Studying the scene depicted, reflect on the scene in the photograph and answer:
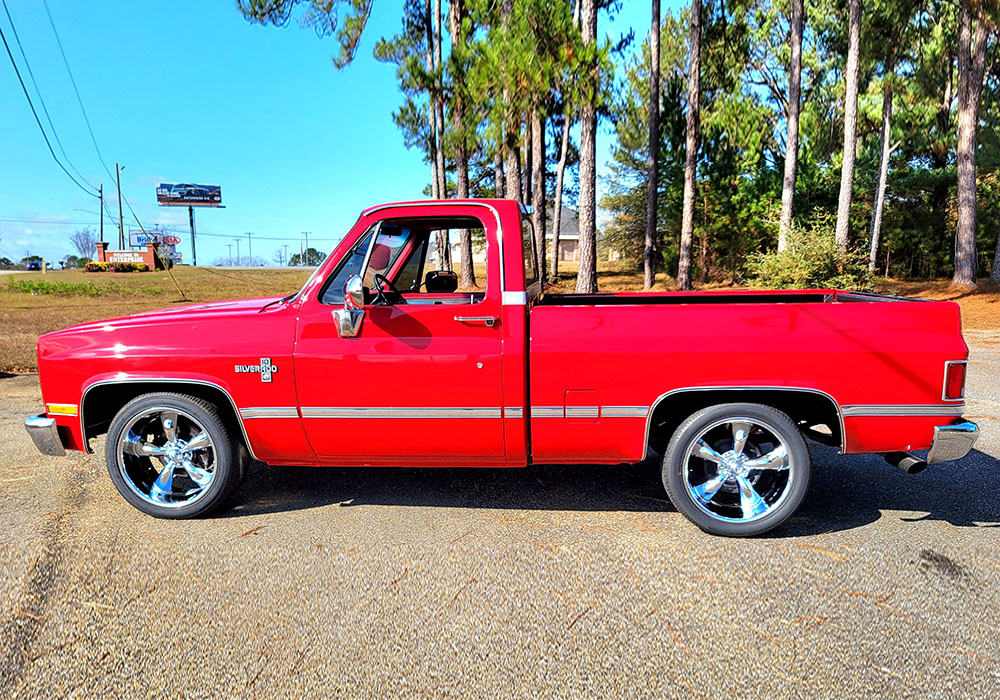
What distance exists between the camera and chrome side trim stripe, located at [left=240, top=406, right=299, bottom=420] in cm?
389

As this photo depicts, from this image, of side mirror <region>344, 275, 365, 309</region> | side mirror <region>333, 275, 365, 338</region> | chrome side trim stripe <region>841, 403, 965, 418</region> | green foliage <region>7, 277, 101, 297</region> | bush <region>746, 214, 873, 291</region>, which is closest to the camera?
side mirror <region>344, 275, 365, 309</region>

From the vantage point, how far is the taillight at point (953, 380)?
3553 millimetres

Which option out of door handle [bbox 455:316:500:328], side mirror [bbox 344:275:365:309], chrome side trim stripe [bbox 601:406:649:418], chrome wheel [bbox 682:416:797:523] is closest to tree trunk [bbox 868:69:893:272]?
chrome wheel [bbox 682:416:797:523]

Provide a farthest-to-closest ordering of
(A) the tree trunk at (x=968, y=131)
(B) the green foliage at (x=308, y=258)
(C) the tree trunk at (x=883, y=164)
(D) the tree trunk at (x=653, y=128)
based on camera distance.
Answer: (B) the green foliage at (x=308, y=258), (C) the tree trunk at (x=883, y=164), (D) the tree trunk at (x=653, y=128), (A) the tree trunk at (x=968, y=131)

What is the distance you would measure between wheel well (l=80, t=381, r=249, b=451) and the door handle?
152 centimetres

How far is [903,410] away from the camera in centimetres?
363

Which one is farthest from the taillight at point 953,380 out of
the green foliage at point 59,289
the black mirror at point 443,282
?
the green foliage at point 59,289

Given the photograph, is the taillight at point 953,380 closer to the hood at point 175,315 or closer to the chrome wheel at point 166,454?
the hood at point 175,315

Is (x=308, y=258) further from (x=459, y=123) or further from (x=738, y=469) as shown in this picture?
(x=738, y=469)

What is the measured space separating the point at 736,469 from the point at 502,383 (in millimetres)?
1459

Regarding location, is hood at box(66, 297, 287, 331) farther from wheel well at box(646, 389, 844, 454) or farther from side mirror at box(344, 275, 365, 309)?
wheel well at box(646, 389, 844, 454)

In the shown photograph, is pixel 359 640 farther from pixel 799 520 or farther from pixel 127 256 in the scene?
pixel 127 256

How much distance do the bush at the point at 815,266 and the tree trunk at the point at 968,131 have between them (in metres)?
4.49

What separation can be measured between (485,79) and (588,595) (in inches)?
567
